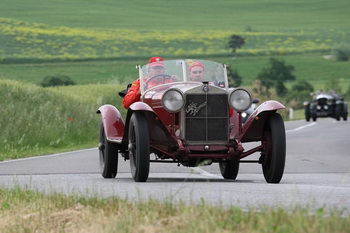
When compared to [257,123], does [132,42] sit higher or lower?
lower

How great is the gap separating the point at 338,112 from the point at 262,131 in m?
39.7

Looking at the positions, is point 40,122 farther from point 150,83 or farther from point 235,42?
point 235,42

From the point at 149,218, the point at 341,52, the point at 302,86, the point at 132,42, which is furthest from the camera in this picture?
the point at 341,52

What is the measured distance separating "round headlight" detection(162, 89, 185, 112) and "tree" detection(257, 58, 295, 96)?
269 ft

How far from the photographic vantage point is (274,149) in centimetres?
1361

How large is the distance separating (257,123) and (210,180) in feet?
3.33

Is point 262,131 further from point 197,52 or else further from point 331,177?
point 197,52

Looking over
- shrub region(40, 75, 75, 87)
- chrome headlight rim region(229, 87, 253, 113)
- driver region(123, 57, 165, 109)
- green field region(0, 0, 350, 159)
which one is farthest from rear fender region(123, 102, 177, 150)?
shrub region(40, 75, 75, 87)

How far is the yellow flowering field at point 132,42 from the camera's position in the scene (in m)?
98.1

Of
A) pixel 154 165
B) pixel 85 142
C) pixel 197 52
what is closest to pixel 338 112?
pixel 85 142

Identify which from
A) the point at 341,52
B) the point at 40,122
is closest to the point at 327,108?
the point at 40,122

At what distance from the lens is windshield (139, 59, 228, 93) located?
1498 cm

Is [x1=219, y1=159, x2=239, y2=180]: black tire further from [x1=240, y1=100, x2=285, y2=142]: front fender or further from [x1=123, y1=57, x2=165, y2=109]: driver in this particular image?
[x1=123, y1=57, x2=165, y2=109]: driver

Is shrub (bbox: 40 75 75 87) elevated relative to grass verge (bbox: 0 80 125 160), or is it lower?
lower
